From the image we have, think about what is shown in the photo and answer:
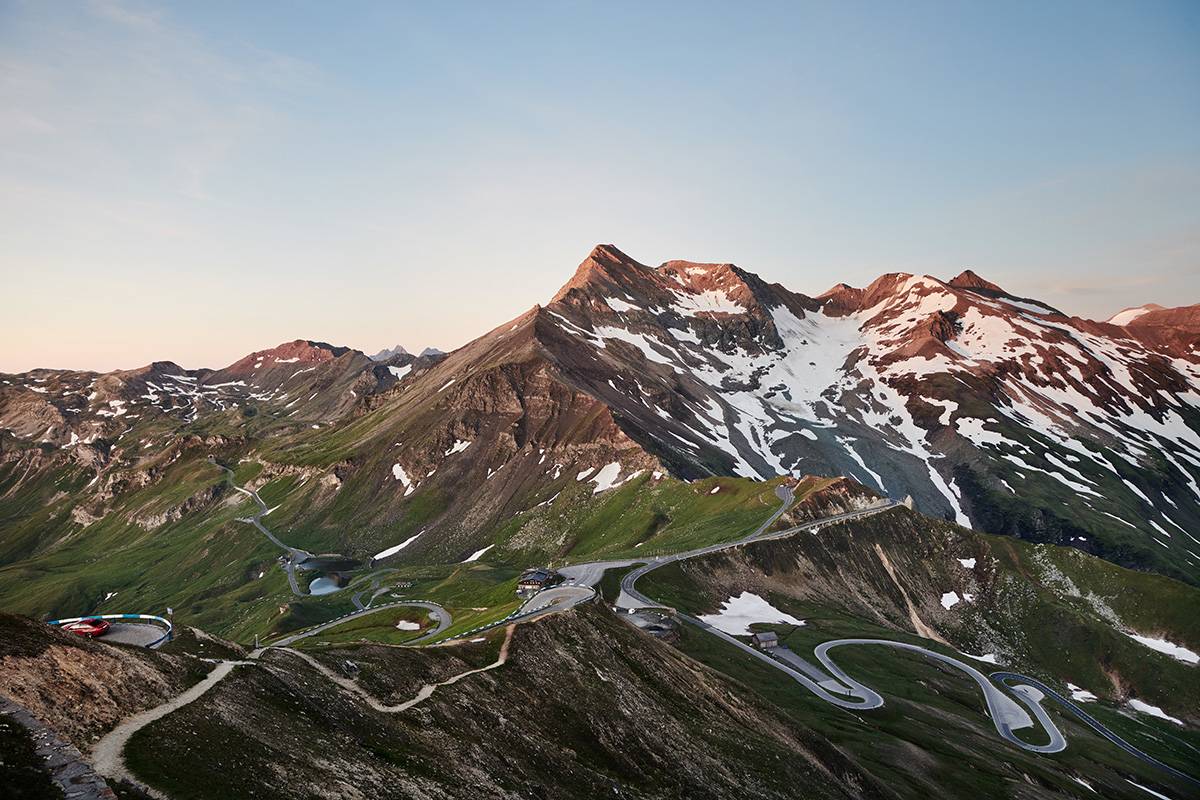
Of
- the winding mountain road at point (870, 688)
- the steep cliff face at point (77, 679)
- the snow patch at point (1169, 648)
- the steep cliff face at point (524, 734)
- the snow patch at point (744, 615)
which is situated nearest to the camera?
the steep cliff face at point (77, 679)

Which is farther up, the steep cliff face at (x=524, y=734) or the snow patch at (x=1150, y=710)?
the steep cliff face at (x=524, y=734)

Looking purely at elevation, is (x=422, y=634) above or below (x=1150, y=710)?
above

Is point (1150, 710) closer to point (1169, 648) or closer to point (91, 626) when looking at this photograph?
point (1169, 648)

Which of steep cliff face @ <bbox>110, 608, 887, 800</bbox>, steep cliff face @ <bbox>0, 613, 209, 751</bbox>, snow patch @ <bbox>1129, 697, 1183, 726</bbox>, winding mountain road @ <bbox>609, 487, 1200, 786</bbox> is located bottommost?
snow patch @ <bbox>1129, 697, 1183, 726</bbox>

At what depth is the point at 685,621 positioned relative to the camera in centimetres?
10450

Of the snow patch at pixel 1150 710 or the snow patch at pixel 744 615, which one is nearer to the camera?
the snow patch at pixel 744 615

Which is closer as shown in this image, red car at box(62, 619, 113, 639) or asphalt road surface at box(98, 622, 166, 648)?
red car at box(62, 619, 113, 639)

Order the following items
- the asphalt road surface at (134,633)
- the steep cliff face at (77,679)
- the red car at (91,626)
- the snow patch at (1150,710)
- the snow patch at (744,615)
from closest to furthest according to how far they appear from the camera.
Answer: the steep cliff face at (77,679), the red car at (91,626), the asphalt road surface at (134,633), the snow patch at (744,615), the snow patch at (1150,710)

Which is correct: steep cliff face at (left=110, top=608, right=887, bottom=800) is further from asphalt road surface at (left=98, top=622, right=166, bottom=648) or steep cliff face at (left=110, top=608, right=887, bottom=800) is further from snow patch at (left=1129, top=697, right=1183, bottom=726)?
snow patch at (left=1129, top=697, right=1183, bottom=726)

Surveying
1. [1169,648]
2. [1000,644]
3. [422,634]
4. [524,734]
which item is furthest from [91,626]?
[1169,648]

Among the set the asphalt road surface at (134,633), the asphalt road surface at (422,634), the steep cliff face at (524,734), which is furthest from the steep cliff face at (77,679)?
the asphalt road surface at (422,634)

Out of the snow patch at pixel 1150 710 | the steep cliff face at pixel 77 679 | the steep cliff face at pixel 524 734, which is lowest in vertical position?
the snow patch at pixel 1150 710

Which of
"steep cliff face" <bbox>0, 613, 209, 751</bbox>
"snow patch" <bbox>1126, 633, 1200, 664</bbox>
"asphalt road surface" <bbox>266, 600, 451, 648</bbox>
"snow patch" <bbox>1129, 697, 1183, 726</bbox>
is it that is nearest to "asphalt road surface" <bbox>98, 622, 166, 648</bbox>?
"steep cliff face" <bbox>0, 613, 209, 751</bbox>

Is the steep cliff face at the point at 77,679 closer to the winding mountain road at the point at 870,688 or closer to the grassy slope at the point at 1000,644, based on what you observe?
the grassy slope at the point at 1000,644
